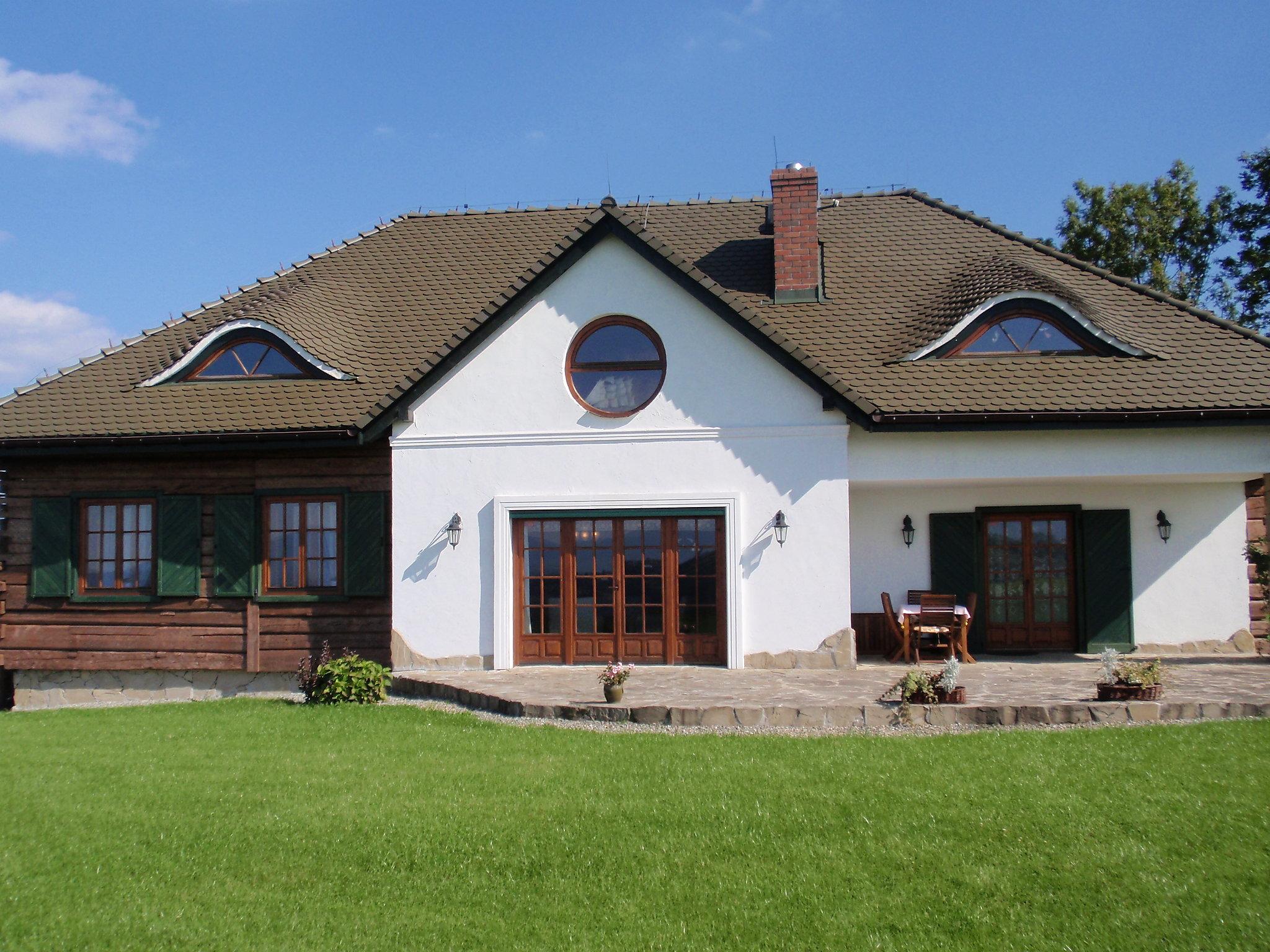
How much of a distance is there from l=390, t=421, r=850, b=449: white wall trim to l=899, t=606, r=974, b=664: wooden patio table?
8.04 feet

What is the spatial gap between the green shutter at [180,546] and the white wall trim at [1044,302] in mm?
10117

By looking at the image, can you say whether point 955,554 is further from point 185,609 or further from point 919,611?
point 185,609

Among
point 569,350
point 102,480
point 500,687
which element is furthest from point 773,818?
point 102,480

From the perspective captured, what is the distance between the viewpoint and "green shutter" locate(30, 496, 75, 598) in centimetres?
1440

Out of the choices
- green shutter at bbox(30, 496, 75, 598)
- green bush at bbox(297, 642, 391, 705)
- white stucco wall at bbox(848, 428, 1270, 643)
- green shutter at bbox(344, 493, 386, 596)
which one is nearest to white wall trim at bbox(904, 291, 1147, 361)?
white stucco wall at bbox(848, 428, 1270, 643)

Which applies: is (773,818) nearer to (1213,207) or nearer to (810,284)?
(810,284)

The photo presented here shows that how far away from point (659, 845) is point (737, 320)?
783 cm

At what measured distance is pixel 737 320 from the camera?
12.9 metres

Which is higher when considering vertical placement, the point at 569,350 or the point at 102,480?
the point at 569,350

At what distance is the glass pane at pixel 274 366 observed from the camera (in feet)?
48.6

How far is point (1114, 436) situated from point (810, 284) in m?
4.87

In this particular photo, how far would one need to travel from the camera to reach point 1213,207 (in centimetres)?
2823

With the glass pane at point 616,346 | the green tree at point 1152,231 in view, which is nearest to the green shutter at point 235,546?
the glass pane at point 616,346

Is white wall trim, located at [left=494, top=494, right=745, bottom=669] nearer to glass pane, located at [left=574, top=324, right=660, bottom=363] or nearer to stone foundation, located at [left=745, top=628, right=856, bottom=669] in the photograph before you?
stone foundation, located at [left=745, top=628, right=856, bottom=669]
